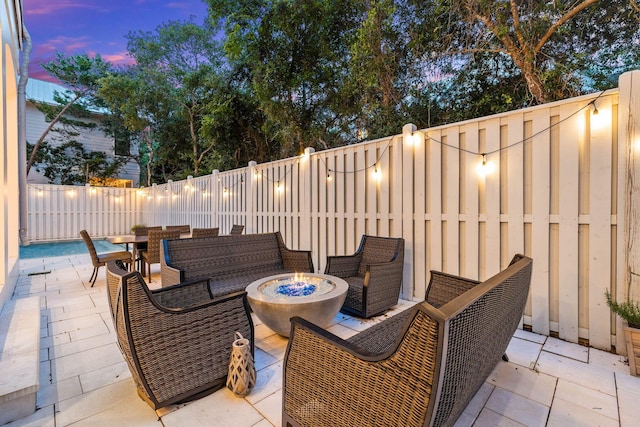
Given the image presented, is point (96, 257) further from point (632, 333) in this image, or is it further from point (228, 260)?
point (632, 333)

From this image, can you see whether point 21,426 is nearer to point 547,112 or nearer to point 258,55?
point 547,112

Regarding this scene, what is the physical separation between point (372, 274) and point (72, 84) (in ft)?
58.1

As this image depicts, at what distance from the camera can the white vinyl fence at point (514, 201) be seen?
254 centimetres

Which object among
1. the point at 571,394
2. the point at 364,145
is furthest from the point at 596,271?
the point at 364,145

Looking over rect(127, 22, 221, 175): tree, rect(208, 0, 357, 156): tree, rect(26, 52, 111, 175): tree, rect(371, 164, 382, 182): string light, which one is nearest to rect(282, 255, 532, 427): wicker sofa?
rect(371, 164, 382, 182): string light

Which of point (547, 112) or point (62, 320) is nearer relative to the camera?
point (547, 112)

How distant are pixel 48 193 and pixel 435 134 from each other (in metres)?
14.6

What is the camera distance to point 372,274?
3207 millimetres

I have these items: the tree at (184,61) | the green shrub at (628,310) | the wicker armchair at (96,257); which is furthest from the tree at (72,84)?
the green shrub at (628,310)

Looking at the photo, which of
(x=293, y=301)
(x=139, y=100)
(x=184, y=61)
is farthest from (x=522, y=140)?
(x=184, y=61)

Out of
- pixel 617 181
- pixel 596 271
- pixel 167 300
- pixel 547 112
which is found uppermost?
pixel 547 112

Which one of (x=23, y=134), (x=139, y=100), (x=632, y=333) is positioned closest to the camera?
(x=632, y=333)

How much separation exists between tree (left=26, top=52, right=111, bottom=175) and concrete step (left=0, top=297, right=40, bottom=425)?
47.0 ft

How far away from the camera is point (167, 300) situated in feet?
7.64
